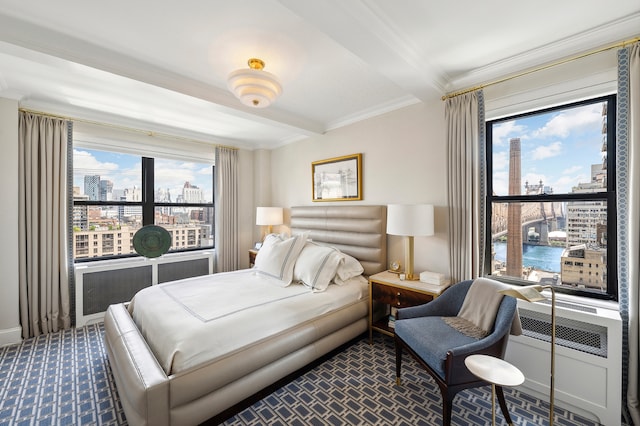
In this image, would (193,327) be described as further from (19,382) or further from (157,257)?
(157,257)

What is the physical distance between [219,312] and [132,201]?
9.15 ft

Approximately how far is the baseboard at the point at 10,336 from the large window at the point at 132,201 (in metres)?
0.88

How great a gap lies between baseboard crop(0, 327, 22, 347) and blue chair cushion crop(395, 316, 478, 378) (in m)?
3.80

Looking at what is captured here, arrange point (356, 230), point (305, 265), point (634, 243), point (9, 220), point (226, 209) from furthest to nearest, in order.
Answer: point (226, 209) < point (356, 230) < point (305, 265) < point (9, 220) < point (634, 243)

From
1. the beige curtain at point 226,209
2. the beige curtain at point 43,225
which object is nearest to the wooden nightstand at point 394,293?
the beige curtain at point 226,209

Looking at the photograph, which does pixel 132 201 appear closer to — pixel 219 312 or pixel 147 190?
pixel 147 190

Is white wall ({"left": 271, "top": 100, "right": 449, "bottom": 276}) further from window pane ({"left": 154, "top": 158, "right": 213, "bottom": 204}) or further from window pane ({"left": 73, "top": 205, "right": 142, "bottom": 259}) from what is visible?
window pane ({"left": 73, "top": 205, "right": 142, "bottom": 259})

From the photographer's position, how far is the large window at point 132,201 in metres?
3.41

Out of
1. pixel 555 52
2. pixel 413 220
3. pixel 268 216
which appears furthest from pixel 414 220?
pixel 268 216

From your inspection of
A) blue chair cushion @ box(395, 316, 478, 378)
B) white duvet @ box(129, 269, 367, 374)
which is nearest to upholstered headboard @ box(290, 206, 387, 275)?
white duvet @ box(129, 269, 367, 374)

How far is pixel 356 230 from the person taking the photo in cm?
320

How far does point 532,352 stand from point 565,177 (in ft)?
4.56

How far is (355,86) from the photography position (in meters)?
2.61

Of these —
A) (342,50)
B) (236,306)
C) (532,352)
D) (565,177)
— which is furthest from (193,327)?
(565,177)
